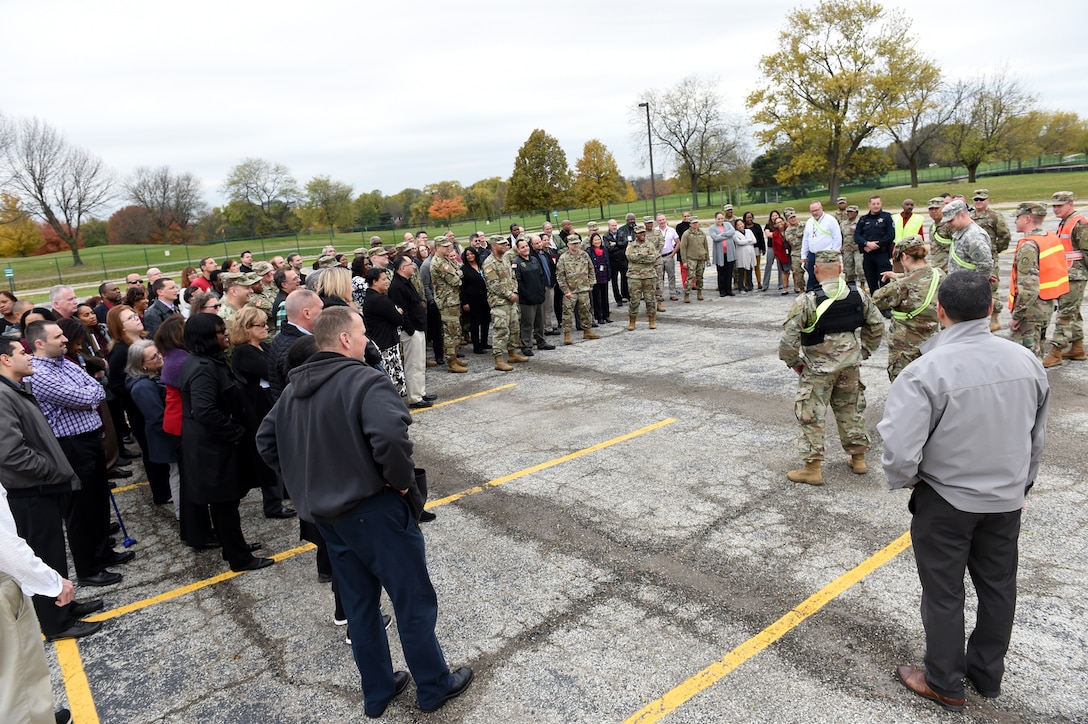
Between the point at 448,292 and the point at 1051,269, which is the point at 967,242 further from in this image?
the point at 448,292

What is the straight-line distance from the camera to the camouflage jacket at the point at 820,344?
5.64 meters

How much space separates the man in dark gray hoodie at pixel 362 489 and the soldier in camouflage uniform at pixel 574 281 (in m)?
8.83

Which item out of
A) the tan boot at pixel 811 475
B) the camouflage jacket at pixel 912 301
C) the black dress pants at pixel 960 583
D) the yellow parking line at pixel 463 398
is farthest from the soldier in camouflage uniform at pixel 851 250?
the black dress pants at pixel 960 583

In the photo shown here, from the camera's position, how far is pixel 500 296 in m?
10.8

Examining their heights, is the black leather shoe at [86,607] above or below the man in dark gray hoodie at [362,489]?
below

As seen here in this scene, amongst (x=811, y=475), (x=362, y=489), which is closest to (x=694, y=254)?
(x=811, y=475)

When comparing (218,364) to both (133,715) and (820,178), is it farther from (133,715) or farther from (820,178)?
(820,178)

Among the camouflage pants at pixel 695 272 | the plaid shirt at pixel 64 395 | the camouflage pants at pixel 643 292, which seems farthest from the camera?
the camouflage pants at pixel 695 272

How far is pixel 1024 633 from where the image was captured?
12.2ft

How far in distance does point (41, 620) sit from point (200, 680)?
53.1 inches

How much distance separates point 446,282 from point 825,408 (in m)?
6.40

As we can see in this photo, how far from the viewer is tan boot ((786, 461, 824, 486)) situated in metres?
5.82

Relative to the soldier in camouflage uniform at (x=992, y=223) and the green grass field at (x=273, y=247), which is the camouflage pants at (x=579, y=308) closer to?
the soldier in camouflage uniform at (x=992, y=223)

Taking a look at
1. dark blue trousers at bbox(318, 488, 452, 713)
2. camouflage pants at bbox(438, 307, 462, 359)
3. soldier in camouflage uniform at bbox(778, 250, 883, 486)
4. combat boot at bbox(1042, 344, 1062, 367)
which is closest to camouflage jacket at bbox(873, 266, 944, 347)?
soldier in camouflage uniform at bbox(778, 250, 883, 486)
